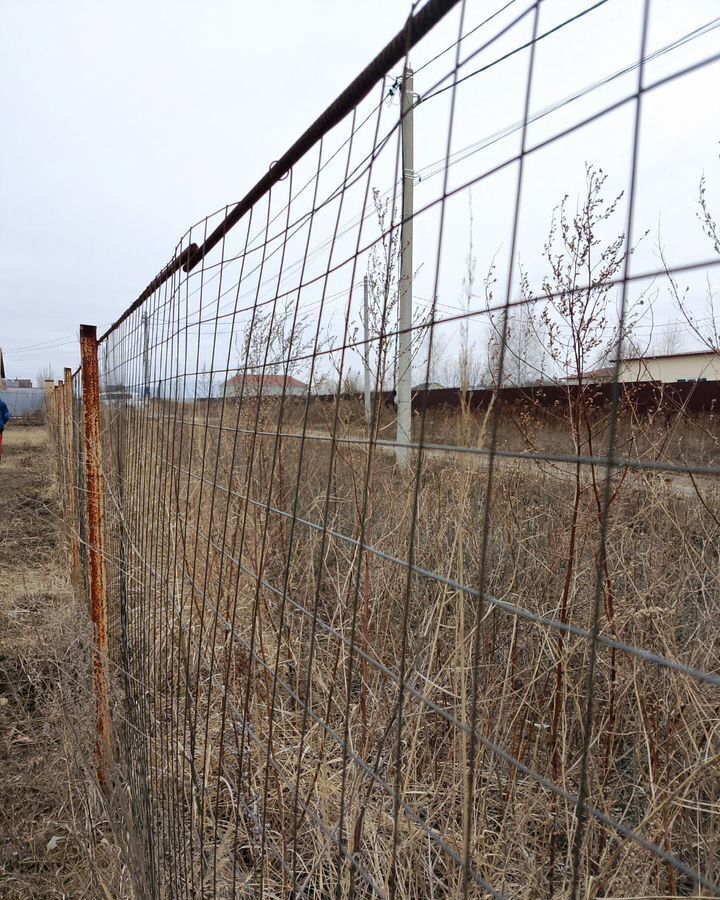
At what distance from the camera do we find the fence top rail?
2.90ft

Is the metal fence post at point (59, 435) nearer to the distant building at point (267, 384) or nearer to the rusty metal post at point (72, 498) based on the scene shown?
the rusty metal post at point (72, 498)

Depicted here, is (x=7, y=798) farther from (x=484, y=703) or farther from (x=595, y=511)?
(x=595, y=511)

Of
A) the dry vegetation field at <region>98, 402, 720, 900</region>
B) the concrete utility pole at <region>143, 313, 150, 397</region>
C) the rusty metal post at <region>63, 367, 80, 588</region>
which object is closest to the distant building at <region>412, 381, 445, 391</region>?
the dry vegetation field at <region>98, 402, 720, 900</region>

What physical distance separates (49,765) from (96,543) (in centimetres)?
104

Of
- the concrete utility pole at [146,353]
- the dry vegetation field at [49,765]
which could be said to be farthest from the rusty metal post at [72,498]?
the concrete utility pole at [146,353]

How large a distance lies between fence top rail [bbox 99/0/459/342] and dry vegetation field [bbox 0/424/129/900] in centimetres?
229

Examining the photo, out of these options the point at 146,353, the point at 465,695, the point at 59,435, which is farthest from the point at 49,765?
the point at 59,435

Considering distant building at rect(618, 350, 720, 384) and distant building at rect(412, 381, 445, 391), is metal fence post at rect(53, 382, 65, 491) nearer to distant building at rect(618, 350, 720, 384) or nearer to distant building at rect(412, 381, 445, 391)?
distant building at rect(412, 381, 445, 391)

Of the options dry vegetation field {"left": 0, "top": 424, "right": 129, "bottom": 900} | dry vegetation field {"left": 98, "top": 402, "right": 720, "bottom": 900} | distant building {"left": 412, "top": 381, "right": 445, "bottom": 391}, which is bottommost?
dry vegetation field {"left": 0, "top": 424, "right": 129, "bottom": 900}

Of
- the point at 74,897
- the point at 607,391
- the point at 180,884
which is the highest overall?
the point at 607,391

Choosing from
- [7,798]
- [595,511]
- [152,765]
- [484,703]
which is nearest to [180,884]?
[152,765]

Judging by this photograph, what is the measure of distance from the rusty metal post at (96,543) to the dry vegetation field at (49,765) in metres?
0.11

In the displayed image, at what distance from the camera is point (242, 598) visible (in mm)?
3621

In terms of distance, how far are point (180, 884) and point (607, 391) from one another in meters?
2.22
